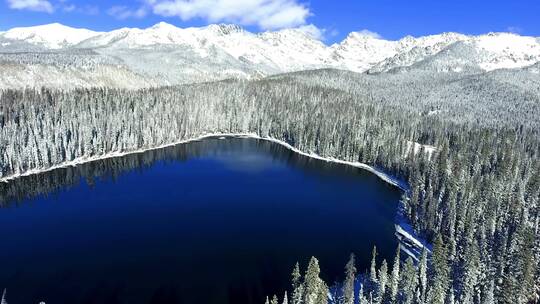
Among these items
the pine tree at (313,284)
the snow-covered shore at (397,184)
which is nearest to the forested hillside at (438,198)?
the pine tree at (313,284)

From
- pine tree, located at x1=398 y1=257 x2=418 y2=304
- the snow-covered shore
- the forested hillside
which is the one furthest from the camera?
the snow-covered shore

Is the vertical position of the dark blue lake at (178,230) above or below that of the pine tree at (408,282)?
below

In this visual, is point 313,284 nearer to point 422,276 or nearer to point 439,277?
point 439,277

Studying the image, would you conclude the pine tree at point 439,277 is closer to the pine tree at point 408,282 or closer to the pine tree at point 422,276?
the pine tree at point 422,276

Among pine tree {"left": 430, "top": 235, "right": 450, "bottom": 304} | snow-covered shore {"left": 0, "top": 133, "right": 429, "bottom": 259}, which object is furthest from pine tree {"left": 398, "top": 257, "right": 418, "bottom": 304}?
snow-covered shore {"left": 0, "top": 133, "right": 429, "bottom": 259}

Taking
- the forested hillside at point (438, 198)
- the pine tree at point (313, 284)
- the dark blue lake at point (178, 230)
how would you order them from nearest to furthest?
the pine tree at point (313, 284), the forested hillside at point (438, 198), the dark blue lake at point (178, 230)

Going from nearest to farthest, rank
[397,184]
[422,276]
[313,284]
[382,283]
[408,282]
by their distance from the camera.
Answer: [313,284] < [408,282] < [382,283] < [422,276] < [397,184]

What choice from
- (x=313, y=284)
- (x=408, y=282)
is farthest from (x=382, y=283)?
(x=313, y=284)

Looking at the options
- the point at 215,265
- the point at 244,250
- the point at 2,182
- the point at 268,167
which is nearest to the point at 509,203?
the point at 244,250

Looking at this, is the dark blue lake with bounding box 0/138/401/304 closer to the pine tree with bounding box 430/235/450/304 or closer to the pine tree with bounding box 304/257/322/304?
the pine tree with bounding box 304/257/322/304
